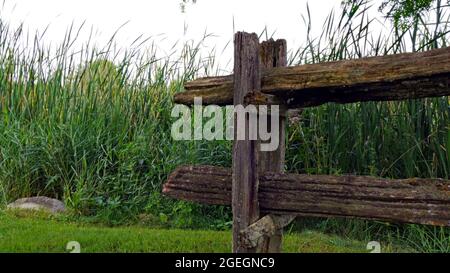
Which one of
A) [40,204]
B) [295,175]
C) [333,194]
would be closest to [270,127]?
[295,175]

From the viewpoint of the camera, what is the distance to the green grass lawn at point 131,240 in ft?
12.8

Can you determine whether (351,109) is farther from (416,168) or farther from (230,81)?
(230,81)

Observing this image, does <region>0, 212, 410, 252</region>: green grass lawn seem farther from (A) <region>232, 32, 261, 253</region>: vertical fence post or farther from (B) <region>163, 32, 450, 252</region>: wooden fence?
(A) <region>232, 32, 261, 253</region>: vertical fence post

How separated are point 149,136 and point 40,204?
4.23 ft

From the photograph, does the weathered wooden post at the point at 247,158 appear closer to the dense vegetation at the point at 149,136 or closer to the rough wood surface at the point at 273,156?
the rough wood surface at the point at 273,156

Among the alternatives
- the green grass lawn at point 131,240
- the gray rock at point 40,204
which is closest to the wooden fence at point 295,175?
the green grass lawn at point 131,240

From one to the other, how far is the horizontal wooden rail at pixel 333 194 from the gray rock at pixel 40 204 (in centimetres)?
227

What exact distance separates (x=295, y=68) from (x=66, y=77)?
405 centimetres

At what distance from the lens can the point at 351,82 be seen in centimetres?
269

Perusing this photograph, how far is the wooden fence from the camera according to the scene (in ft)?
8.46

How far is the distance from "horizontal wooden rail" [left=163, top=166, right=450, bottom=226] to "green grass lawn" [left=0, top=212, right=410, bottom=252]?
33.6 inches

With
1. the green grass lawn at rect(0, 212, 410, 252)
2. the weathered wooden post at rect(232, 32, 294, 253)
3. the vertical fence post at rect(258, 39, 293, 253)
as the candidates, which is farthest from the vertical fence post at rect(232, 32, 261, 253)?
the green grass lawn at rect(0, 212, 410, 252)

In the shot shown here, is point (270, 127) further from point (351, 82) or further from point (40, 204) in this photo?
point (40, 204)

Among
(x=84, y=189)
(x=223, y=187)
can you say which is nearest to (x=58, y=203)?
(x=84, y=189)
